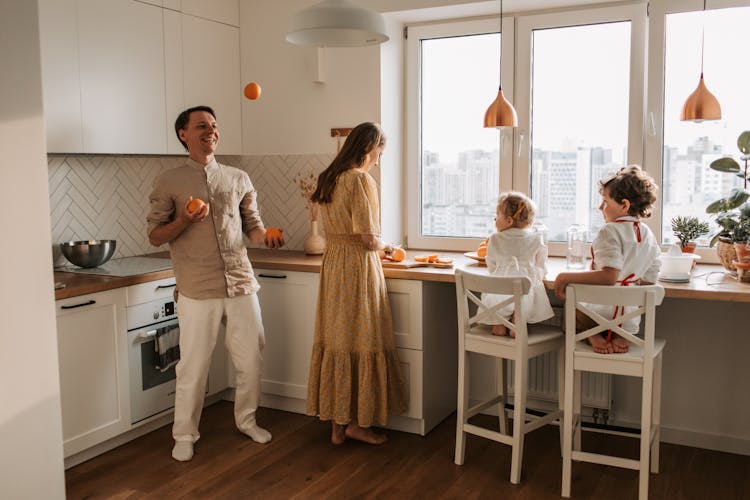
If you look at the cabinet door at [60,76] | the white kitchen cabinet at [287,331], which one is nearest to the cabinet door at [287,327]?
the white kitchen cabinet at [287,331]

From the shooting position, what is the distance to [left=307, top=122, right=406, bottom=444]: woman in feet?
10.6

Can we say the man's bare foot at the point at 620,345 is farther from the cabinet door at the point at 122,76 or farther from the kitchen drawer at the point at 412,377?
the cabinet door at the point at 122,76

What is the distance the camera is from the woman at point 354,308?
3.23 metres

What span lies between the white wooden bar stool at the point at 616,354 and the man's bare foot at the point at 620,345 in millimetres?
23

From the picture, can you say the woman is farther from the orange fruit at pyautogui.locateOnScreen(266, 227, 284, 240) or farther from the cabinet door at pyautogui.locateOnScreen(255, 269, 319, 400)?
the cabinet door at pyautogui.locateOnScreen(255, 269, 319, 400)

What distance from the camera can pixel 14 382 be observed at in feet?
7.76

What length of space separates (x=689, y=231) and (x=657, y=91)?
2.29ft

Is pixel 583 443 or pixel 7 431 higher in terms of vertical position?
pixel 7 431

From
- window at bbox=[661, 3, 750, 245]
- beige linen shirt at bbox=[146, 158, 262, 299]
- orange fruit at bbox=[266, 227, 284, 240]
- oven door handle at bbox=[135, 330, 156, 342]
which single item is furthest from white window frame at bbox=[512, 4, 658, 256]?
oven door handle at bbox=[135, 330, 156, 342]

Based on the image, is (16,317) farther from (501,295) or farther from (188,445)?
(501,295)

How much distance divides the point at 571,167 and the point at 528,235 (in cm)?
91

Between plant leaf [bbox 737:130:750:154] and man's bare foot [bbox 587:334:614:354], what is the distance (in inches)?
42.5

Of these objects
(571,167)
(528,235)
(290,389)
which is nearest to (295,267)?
(290,389)

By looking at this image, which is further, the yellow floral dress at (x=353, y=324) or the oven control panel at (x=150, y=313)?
the oven control panel at (x=150, y=313)
